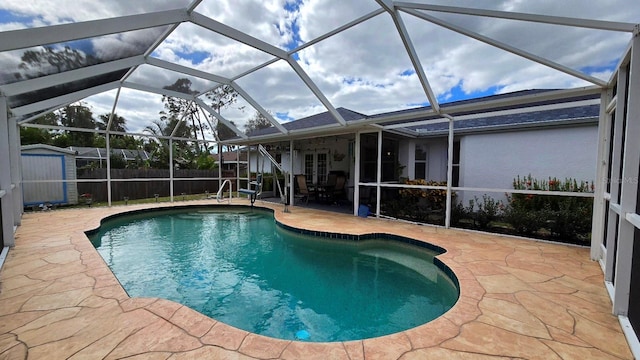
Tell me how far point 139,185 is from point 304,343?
12909 millimetres

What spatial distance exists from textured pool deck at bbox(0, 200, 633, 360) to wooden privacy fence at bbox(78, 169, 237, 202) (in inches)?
313

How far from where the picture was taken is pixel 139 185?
12.2 metres

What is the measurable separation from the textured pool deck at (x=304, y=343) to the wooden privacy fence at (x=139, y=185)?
7.95m

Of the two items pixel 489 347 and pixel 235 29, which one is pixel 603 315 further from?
pixel 235 29

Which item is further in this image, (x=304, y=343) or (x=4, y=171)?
(x=4, y=171)

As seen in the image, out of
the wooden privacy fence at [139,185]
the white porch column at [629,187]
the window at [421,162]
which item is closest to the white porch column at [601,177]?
the white porch column at [629,187]

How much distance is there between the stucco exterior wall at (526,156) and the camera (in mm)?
6574

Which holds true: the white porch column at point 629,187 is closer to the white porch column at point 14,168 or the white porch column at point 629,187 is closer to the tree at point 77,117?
the white porch column at point 14,168

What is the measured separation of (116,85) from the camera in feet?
24.7

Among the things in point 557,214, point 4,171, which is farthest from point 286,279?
point 557,214

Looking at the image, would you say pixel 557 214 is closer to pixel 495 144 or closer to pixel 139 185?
pixel 495 144

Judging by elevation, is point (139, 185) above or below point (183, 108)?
below

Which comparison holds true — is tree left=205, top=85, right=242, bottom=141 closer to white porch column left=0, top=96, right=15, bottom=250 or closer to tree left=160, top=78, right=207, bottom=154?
tree left=160, top=78, right=207, bottom=154

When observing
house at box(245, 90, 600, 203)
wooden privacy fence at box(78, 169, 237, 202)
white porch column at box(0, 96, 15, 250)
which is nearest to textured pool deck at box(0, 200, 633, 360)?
white porch column at box(0, 96, 15, 250)
